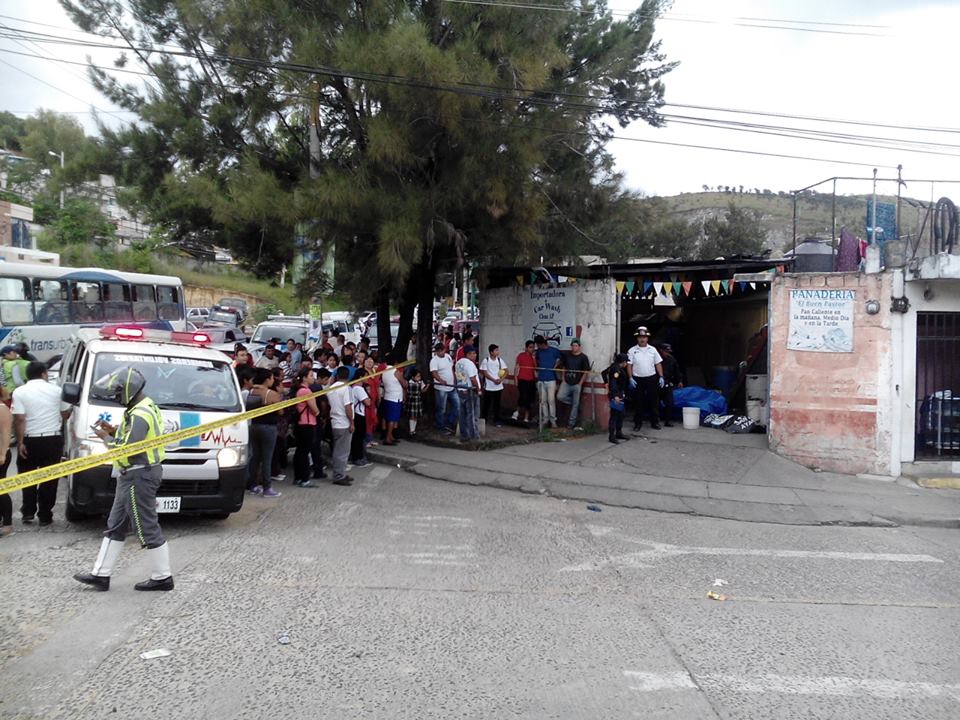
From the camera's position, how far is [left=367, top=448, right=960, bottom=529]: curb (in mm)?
10023

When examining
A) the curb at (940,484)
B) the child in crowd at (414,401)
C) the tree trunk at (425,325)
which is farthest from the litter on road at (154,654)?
the tree trunk at (425,325)

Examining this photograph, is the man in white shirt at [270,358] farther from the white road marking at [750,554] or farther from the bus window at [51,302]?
the white road marking at [750,554]

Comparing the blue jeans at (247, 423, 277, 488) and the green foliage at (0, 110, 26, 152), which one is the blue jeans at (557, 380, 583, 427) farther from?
the green foliage at (0, 110, 26, 152)

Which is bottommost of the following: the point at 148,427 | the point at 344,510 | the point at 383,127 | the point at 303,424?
the point at 344,510

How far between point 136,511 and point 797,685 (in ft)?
15.5

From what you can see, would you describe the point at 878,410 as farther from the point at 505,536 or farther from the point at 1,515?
the point at 1,515

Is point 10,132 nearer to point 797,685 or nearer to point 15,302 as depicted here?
point 15,302

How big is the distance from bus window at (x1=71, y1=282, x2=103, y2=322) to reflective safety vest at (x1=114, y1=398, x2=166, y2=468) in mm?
15367

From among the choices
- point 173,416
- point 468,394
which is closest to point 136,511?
point 173,416

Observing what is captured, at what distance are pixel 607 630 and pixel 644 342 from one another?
9029mm

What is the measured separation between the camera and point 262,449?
10266 mm

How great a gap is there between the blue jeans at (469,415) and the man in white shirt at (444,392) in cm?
11

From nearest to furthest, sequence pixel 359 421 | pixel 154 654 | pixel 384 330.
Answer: pixel 154 654, pixel 359 421, pixel 384 330

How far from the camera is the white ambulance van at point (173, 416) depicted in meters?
8.03
